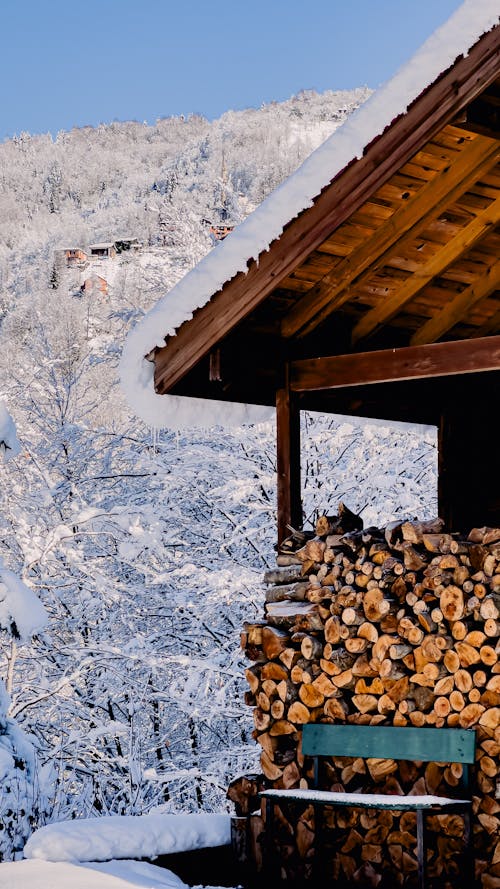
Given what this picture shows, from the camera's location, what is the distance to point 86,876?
17.7 feet

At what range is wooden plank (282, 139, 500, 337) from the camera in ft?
18.6

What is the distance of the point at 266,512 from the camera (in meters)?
14.1

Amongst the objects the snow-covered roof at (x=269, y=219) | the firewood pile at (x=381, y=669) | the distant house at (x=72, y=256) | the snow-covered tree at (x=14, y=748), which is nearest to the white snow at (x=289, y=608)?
the firewood pile at (x=381, y=669)

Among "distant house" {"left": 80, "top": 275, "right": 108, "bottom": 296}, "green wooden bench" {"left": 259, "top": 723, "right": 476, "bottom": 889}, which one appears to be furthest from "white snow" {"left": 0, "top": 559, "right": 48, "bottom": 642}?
"distant house" {"left": 80, "top": 275, "right": 108, "bottom": 296}

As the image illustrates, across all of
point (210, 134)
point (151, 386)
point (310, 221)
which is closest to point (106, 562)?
point (151, 386)

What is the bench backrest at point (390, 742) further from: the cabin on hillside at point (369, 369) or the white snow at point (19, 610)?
the white snow at point (19, 610)

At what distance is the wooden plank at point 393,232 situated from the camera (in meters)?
5.66

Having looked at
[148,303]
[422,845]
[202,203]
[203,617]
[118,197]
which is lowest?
[422,845]

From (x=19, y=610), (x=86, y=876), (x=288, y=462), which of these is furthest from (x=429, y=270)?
(x=19, y=610)

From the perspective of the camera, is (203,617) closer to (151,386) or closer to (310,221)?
(151,386)

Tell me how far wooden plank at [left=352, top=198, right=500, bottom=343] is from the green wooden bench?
2540 mm

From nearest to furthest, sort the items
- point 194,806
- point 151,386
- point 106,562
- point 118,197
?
1. point 151,386
2. point 194,806
3. point 106,562
4. point 118,197

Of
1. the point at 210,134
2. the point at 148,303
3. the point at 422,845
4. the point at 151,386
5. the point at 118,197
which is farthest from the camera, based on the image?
the point at 118,197

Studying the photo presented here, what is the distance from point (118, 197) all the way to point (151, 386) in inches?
2401
